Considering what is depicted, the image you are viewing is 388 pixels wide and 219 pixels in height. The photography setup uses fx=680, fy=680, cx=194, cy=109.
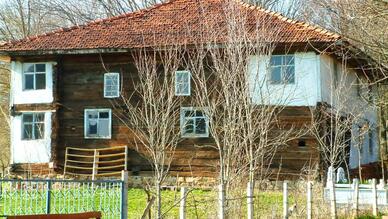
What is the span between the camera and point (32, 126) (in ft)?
87.1

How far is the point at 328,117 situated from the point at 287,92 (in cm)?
167

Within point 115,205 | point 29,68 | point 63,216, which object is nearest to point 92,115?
point 29,68

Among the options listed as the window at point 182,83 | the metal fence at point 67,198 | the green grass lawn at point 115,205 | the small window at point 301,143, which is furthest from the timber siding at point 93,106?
the metal fence at point 67,198

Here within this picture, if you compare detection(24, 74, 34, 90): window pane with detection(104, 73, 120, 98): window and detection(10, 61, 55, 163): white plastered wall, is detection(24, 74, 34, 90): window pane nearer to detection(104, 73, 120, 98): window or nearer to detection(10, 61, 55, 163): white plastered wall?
detection(10, 61, 55, 163): white plastered wall

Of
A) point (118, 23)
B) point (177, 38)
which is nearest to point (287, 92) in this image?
point (177, 38)

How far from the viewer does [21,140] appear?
1048 inches

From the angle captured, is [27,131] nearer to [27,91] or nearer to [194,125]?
[27,91]

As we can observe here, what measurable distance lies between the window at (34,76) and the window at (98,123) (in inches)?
87.8

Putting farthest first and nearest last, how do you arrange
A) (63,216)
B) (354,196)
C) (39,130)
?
(39,130) → (354,196) → (63,216)

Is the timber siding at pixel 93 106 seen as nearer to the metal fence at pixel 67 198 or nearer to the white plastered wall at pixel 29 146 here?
the white plastered wall at pixel 29 146

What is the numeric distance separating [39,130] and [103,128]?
103 inches

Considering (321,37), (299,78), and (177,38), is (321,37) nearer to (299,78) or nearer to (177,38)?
(299,78)

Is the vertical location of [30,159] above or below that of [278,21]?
below

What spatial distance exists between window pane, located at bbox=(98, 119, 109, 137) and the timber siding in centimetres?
25
